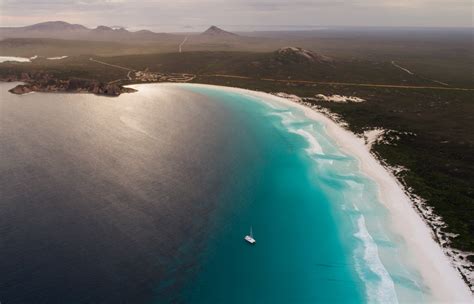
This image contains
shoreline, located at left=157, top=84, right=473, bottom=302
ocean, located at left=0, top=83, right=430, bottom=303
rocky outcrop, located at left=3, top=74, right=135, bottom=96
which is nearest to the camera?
ocean, located at left=0, top=83, right=430, bottom=303

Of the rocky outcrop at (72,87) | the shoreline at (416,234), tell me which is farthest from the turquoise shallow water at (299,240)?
the rocky outcrop at (72,87)

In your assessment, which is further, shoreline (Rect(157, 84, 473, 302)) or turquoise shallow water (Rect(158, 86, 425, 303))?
shoreline (Rect(157, 84, 473, 302))

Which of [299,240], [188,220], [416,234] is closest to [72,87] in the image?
[188,220]

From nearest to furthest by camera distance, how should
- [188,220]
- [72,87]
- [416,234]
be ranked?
[188,220] < [416,234] < [72,87]

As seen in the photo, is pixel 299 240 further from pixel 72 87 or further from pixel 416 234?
pixel 72 87

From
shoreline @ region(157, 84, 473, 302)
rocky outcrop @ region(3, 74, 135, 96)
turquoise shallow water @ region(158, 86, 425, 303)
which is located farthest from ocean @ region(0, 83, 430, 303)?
rocky outcrop @ region(3, 74, 135, 96)

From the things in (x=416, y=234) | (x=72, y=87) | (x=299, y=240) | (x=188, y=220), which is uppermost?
(x=72, y=87)

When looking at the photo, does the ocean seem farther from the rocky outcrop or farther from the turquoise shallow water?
the rocky outcrop
